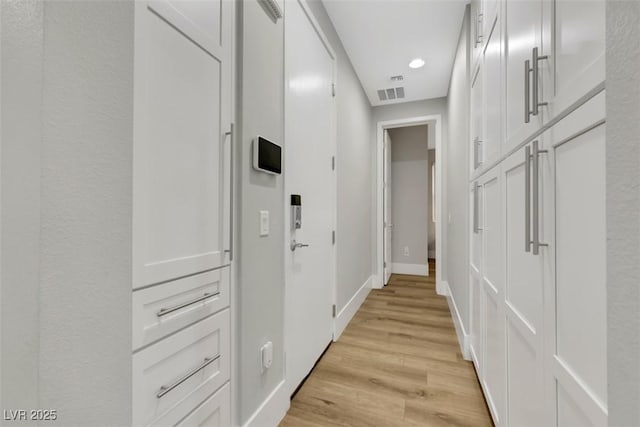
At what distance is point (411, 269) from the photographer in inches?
199

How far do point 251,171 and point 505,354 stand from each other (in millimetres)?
1420

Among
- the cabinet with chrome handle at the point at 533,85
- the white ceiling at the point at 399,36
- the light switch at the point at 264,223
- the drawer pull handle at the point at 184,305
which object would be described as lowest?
the drawer pull handle at the point at 184,305

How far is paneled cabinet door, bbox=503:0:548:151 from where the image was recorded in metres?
0.86

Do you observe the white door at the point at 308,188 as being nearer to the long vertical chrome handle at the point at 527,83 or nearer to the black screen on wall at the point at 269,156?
the black screen on wall at the point at 269,156

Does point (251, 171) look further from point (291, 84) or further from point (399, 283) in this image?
point (399, 283)

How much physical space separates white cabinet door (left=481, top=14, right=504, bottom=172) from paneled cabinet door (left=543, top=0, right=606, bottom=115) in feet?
1.74

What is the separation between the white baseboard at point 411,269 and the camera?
498 cm

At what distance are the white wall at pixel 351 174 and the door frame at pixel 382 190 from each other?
21 centimetres

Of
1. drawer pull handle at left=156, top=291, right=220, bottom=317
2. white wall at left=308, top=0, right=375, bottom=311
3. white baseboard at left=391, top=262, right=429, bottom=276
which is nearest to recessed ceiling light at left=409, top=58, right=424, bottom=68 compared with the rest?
white wall at left=308, top=0, right=375, bottom=311

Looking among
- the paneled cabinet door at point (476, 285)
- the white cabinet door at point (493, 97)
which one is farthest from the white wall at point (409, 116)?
the white cabinet door at point (493, 97)

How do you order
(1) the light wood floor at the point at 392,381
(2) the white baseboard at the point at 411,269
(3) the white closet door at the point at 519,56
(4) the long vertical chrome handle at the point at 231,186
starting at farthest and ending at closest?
(2) the white baseboard at the point at 411,269 < (1) the light wood floor at the point at 392,381 < (4) the long vertical chrome handle at the point at 231,186 < (3) the white closet door at the point at 519,56

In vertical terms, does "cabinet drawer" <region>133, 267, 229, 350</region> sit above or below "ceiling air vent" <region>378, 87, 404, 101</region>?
below

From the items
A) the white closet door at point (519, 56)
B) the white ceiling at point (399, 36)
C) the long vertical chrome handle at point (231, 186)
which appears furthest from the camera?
the white ceiling at point (399, 36)

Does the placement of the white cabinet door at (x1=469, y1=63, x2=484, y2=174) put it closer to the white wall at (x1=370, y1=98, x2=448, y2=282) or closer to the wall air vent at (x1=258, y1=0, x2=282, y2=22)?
the wall air vent at (x1=258, y1=0, x2=282, y2=22)
